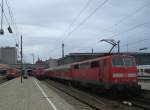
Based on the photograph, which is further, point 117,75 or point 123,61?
point 123,61

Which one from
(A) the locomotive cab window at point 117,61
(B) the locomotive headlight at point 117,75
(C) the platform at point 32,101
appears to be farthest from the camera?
(A) the locomotive cab window at point 117,61

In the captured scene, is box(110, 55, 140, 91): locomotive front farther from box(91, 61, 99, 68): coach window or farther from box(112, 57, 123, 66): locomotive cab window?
box(91, 61, 99, 68): coach window

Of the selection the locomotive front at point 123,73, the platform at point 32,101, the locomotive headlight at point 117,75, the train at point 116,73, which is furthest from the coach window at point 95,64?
the platform at point 32,101

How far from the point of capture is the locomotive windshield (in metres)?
24.2

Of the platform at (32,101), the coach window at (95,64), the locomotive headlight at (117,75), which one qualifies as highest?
the coach window at (95,64)

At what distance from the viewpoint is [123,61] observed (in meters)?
24.6

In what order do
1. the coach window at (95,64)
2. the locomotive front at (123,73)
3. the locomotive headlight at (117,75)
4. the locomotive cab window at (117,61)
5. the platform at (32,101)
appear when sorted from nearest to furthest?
the platform at (32,101)
the locomotive front at (123,73)
the locomotive headlight at (117,75)
the locomotive cab window at (117,61)
the coach window at (95,64)

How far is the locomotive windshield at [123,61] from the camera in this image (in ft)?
79.3

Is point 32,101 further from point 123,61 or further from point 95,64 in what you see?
point 95,64

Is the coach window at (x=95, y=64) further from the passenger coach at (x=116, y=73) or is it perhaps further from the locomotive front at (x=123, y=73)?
the locomotive front at (x=123, y=73)

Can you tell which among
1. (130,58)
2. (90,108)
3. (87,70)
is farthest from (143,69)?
(90,108)

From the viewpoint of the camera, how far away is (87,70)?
30516 mm

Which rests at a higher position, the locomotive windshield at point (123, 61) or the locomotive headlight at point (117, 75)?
the locomotive windshield at point (123, 61)

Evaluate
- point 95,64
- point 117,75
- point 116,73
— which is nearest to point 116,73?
point 116,73
